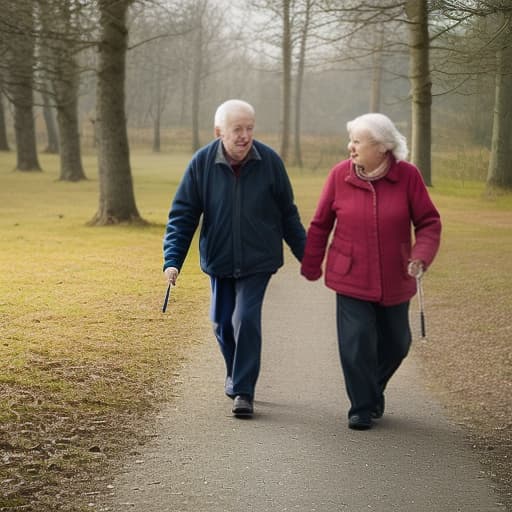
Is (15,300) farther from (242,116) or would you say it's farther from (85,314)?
(242,116)

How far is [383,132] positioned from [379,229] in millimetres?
530

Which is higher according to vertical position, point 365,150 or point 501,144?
point 365,150

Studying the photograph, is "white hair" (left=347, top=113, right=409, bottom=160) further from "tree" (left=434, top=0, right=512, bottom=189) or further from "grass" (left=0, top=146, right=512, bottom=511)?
"tree" (left=434, top=0, right=512, bottom=189)

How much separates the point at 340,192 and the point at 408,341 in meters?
0.97

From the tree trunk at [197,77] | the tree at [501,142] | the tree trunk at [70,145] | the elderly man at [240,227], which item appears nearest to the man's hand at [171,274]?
the elderly man at [240,227]

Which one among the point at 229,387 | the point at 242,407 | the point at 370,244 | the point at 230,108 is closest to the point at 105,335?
the point at 229,387

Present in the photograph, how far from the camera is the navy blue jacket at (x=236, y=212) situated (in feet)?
19.1

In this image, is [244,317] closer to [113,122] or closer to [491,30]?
[491,30]

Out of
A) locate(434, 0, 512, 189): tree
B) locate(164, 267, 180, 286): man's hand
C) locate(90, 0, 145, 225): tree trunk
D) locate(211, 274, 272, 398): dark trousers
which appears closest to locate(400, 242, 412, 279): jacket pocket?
locate(211, 274, 272, 398): dark trousers

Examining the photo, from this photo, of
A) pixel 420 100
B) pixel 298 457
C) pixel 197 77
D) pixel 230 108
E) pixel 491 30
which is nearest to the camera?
pixel 298 457

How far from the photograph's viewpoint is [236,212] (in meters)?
5.82

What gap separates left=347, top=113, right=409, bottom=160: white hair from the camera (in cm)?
523

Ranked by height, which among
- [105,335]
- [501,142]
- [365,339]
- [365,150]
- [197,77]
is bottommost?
[105,335]

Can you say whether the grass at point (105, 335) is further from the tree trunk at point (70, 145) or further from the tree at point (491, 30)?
the tree trunk at point (70, 145)
